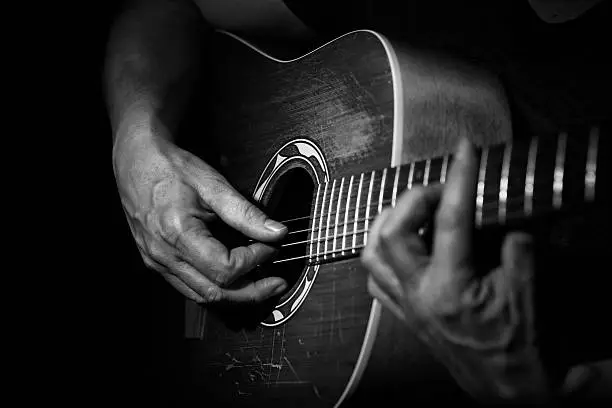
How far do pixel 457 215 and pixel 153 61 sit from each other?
94 cm

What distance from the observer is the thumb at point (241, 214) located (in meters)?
1.07

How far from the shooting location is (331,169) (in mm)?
1002

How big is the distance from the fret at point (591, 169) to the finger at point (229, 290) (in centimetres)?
53

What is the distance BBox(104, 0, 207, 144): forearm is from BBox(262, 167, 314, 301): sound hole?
0.30 meters

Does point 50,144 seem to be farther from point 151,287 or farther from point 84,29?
point 151,287

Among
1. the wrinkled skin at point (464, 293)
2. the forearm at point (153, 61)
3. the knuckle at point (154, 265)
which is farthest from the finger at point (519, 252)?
the forearm at point (153, 61)

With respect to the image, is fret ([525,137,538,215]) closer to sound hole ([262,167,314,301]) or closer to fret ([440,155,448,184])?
fret ([440,155,448,184])

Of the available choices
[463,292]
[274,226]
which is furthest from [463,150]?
[274,226]

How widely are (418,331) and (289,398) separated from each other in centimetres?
34

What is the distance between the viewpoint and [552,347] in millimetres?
716

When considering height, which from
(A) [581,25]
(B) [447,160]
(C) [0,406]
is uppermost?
(A) [581,25]

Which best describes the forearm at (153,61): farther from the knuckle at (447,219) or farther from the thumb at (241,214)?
the knuckle at (447,219)

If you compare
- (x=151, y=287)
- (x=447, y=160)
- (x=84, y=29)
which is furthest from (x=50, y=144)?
(x=447, y=160)

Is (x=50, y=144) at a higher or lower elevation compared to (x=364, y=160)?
higher
